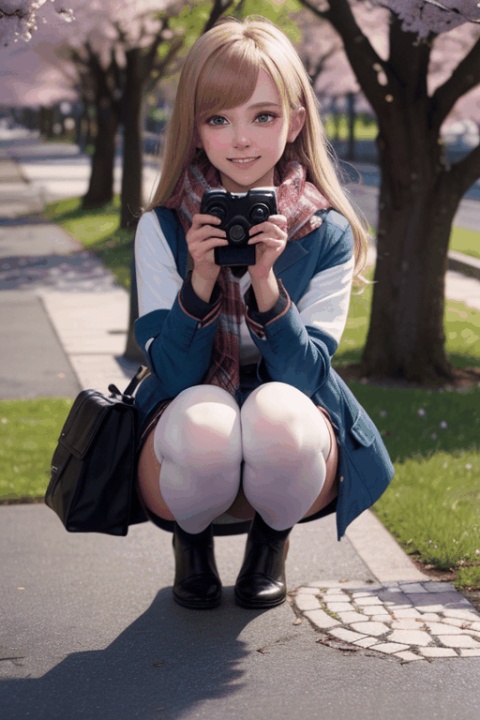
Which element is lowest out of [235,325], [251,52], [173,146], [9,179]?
[9,179]

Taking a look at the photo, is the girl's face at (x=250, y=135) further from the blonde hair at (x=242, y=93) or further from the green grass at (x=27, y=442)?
the green grass at (x=27, y=442)

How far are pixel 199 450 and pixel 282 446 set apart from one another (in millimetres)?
232

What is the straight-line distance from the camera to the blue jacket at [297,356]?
3.42m

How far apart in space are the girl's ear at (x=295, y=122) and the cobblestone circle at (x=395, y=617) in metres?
1.52

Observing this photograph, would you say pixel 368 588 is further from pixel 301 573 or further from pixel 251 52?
pixel 251 52

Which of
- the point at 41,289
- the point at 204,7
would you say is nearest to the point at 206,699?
the point at 204,7

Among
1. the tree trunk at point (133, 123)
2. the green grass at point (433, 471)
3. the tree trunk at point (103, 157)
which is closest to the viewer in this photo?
the green grass at point (433, 471)

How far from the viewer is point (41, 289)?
1327 centimetres

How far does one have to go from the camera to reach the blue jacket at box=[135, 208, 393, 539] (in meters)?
3.42

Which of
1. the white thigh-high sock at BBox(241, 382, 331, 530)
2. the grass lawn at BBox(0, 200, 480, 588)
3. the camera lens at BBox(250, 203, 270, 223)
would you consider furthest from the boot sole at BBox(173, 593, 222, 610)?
the camera lens at BBox(250, 203, 270, 223)

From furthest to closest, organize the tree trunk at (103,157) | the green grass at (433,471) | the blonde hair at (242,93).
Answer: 1. the tree trunk at (103,157)
2. the green grass at (433,471)
3. the blonde hair at (242,93)

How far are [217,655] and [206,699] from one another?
11.6 inches

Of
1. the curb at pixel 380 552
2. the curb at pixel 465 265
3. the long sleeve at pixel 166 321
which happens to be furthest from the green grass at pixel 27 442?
the curb at pixel 465 265

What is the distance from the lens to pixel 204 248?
331 centimetres
